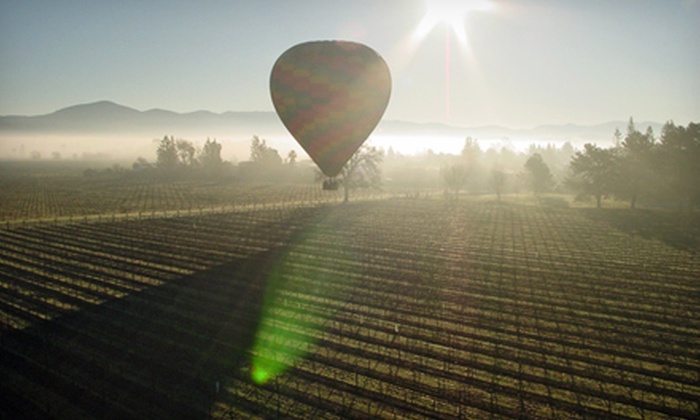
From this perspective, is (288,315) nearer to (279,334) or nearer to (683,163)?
(279,334)

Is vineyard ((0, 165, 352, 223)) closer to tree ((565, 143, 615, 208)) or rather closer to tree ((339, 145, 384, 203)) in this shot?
tree ((339, 145, 384, 203))

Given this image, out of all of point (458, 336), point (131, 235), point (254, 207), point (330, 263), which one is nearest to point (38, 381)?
point (458, 336)

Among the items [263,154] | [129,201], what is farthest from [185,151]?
[129,201]

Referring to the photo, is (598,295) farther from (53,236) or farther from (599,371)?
(53,236)

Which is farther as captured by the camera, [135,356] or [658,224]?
[658,224]

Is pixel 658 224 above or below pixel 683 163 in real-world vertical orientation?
below

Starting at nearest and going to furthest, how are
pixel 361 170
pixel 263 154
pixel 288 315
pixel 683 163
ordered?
pixel 288 315 < pixel 683 163 < pixel 361 170 < pixel 263 154

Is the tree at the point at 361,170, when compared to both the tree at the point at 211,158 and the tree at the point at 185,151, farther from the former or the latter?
the tree at the point at 185,151

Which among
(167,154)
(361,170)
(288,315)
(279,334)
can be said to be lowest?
(279,334)
